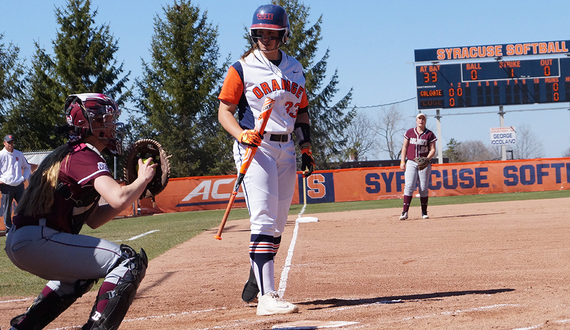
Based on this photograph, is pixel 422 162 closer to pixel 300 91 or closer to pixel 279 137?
pixel 300 91

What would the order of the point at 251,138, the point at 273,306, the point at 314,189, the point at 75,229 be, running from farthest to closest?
1. the point at 314,189
2. the point at 251,138
3. the point at 273,306
4. the point at 75,229

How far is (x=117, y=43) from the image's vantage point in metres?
34.8

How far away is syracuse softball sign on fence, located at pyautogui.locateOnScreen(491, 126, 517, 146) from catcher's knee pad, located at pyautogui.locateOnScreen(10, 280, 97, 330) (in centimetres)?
3096

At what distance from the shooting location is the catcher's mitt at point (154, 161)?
3264mm

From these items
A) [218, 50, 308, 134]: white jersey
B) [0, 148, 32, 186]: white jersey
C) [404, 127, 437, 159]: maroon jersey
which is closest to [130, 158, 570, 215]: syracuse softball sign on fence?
[404, 127, 437, 159]: maroon jersey

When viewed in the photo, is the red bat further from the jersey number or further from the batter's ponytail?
the batter's ponytail

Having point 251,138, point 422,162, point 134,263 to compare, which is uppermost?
point 251,138

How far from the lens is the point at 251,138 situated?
3875 mm

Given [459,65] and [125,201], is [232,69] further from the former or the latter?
[459,65]

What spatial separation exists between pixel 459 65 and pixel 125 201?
26392 mm

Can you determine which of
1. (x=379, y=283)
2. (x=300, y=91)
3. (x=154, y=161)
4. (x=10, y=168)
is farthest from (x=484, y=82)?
(x=154, y=161)

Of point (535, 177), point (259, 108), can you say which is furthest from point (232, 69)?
point (535, 177)

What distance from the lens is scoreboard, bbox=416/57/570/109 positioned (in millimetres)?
26984

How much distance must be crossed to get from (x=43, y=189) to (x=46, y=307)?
757mm
